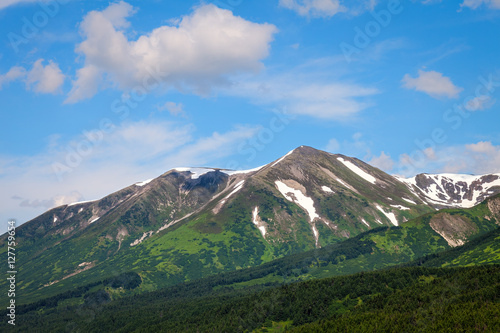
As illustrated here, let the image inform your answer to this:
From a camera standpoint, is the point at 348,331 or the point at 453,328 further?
the point at 348,331

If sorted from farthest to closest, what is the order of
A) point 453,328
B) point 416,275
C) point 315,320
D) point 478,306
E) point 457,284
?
point 416,275, point 315,320, point 457,284, point 478,306, point 453,328

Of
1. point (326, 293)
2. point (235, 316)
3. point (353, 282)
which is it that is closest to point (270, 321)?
point (235, 316)

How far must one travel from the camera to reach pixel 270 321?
191m

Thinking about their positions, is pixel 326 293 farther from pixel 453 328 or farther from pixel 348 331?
pixel 453 328

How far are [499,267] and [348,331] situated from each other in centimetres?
7973

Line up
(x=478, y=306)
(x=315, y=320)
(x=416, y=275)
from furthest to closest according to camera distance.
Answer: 1. (x=416, y=275)
2. (x=315, y=320)
3. (x=478, y=306)

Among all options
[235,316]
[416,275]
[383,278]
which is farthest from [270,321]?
[416,275]

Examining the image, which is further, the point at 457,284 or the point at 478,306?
the point at 457,284

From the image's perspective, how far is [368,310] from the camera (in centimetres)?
16988

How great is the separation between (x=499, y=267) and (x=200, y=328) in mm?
141012

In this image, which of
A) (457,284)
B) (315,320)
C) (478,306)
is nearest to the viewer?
(478,306)

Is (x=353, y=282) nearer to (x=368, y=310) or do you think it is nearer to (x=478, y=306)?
(x=368, y=310)

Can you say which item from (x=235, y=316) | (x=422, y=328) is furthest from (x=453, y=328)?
(x=235, y=316)

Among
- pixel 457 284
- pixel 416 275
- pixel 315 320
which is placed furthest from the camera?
pixel 416 275
